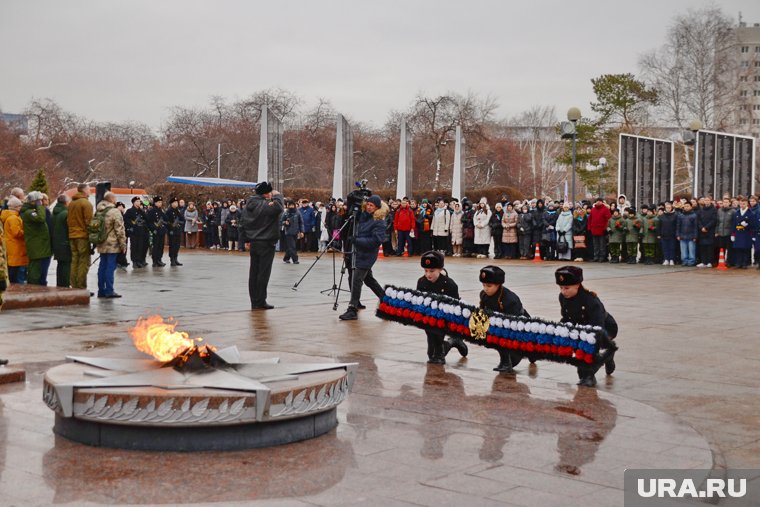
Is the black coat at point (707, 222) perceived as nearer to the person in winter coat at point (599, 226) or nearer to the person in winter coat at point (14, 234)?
the person in winter coat at point (599, 226)

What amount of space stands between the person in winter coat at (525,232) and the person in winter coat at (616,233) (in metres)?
2.50

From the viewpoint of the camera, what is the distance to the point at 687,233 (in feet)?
78.9

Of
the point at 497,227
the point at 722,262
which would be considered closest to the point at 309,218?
the point at 497,227

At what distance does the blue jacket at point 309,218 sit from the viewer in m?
31.1

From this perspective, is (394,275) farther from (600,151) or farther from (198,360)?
(600,151)

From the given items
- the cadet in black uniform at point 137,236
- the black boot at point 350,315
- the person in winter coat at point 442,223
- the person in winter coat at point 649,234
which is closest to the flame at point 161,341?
the black boot at point 350,315

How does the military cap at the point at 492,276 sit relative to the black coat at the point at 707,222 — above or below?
below

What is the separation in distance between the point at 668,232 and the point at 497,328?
57.1 ft

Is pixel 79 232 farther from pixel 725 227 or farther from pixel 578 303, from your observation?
pixel 725 227

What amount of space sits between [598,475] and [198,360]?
2792 millimetres

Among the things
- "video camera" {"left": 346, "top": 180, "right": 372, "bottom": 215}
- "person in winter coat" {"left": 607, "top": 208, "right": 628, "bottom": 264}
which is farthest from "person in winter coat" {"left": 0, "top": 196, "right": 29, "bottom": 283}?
"person in winter coat" {"left": 607, "top": 208, "right": 628, "bottom": 264}

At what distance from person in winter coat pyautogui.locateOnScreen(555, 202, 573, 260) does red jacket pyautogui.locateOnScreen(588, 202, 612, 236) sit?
664mm

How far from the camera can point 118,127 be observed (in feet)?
281

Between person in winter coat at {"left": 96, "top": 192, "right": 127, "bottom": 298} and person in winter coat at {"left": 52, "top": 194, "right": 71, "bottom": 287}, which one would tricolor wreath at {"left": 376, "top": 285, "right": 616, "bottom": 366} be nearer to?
person in winter coat at {"left": 96, "top": 192, "right": 127, "bottom": 298}
